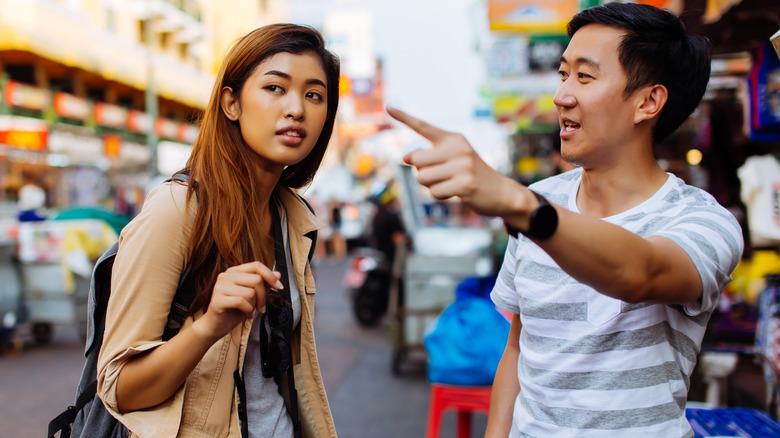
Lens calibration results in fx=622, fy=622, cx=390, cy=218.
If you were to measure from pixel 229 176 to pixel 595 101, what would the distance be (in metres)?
0.99

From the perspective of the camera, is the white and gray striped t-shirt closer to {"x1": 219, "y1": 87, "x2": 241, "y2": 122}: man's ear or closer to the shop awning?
{"x1": 219, "y1": 87, "x2": 241, "y2": 122}: man's ear

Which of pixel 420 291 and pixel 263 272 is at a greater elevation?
pixel 263 272

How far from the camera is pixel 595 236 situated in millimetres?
1092

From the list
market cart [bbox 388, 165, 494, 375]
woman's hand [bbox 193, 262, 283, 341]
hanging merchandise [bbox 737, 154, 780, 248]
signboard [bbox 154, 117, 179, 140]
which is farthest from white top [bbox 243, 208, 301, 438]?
signboard [bbox 154, 117, 179, 140]

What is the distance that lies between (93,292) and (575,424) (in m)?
1.30

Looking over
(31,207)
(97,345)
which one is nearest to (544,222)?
(97,345)

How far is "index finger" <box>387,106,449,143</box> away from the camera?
1069mm

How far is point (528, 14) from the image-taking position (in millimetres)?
8266

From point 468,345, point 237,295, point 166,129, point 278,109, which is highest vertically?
point 166,129

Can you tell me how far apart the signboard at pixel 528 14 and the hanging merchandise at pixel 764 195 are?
17.3ft

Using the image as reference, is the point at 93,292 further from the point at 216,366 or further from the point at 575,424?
the point at 575,424

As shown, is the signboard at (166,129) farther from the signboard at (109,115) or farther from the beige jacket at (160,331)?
the beige jacket at (160,331)

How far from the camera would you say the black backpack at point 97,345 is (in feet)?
5.35

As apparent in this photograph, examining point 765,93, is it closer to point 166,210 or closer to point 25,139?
point 166,210
